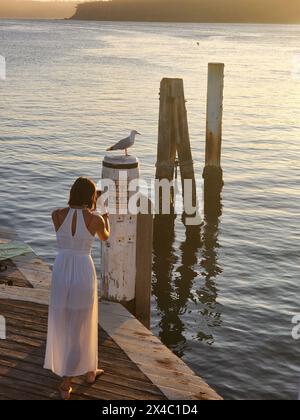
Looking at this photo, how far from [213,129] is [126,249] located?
1048 centimetres

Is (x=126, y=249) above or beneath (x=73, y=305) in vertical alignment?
above

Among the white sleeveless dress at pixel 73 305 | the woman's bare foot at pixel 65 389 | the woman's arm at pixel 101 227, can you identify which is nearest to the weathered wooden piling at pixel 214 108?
the woman's arm at pixel 101 227

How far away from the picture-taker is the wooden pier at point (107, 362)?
612cm

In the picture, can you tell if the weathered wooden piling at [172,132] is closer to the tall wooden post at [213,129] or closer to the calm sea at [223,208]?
the tall wooden post at [213,129]

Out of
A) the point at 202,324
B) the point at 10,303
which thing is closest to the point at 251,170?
the point at 202,324

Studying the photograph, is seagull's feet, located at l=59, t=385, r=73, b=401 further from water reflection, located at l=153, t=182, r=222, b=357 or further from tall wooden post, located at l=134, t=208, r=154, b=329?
Answer: water reflection, located at l=153, t=182, r=222, b=357

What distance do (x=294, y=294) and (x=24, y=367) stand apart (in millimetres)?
7620

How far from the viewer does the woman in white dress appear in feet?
19.1

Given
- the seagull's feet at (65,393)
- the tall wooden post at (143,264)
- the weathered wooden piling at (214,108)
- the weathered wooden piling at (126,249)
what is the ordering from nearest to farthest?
the seagull's feet at (65,393) < the weathered wooden piling at (126,249) < the tall wooden post at (143,264) < the weathered wooden piling at (214,108)

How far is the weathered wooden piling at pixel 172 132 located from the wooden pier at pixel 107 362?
8.04 metres

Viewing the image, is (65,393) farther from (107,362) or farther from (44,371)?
(107,362)

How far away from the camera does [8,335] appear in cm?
714

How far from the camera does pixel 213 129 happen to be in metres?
17.5

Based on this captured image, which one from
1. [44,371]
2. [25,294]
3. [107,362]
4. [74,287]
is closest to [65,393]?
[44,371]
